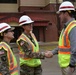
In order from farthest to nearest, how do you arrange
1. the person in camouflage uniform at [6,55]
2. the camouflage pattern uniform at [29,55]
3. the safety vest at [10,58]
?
1. the camouflage pattern uniform at [29,55]
2. the safety vest at [10,58]
3. the person in camouflage uniform at [6,55]

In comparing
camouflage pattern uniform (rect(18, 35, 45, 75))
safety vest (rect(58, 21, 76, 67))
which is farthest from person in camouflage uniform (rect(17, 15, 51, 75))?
safety vest (rect(58, 21, 76, 67))

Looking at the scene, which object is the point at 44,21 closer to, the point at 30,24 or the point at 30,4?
the point at 30,4

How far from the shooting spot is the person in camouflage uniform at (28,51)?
17.1 feet

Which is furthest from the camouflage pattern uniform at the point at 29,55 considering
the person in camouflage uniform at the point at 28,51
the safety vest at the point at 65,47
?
the safety vest at the point at 65,47

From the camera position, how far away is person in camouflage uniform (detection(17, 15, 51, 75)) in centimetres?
521

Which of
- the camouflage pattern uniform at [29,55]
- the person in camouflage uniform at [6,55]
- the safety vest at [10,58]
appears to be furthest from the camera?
the camouflage pattern uniform at [29,55]

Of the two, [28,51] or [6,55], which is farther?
[28,51]

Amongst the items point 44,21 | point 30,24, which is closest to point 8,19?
point 44,21

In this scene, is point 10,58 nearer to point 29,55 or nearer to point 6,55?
point 6,55

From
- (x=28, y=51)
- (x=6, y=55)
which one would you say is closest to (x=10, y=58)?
(x=6, y=55)

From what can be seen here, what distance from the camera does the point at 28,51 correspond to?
17.0ft

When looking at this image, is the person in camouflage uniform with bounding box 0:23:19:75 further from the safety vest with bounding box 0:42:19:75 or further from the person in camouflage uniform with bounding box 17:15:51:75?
the person in camouflage uniform with bounding box 17:15:51:75

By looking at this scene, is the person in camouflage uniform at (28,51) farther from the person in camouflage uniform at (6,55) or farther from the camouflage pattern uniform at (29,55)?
the person in camouflage uniform at (6,55)

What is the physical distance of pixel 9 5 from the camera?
36.8 m
